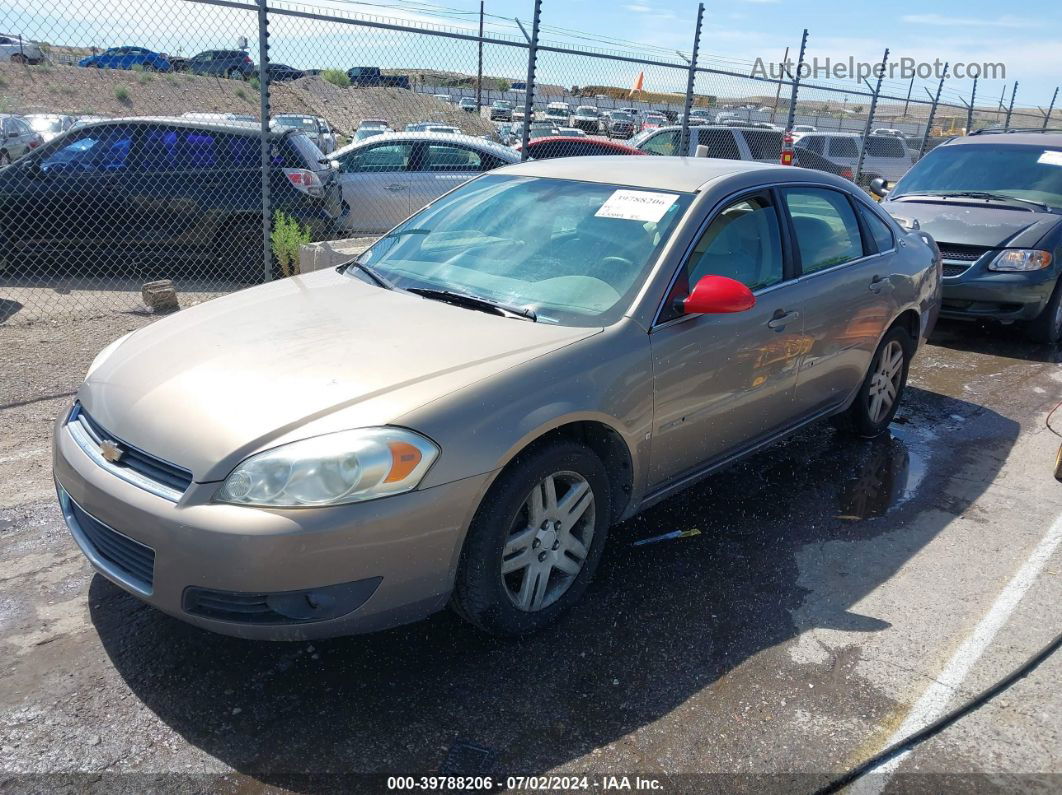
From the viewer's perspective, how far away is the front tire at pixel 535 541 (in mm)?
2773

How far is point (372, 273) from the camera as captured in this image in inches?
154

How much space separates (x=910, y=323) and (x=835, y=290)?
4.14ft

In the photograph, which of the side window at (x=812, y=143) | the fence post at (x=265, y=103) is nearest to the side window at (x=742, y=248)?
the fence post at (x=265, y=103)

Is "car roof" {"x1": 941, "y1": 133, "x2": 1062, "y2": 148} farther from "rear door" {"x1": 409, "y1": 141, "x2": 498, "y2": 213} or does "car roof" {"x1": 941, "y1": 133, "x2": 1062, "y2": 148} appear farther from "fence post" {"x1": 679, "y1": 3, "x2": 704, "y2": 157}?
"rear door" {"x1": 409, "y1": 141, "x2": 498, "y2": 213}

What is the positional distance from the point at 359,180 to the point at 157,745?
8.55 metres

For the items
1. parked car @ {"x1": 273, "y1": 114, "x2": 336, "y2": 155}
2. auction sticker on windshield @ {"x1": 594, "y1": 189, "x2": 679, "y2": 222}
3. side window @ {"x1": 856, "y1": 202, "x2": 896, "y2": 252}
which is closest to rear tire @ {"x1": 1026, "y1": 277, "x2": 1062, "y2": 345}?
side window @ {"x1": 856, "y1": 202, "x2": 896, "y2": 252}

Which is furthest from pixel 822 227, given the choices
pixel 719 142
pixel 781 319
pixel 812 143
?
pixel 812 143

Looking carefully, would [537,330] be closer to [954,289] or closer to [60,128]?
[954,289]

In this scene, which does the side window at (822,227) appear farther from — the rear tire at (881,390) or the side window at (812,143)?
the side window at (812,143)

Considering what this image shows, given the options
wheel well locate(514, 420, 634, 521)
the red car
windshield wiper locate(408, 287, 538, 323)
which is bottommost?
wheel well locate(514, 420, 634, 521)

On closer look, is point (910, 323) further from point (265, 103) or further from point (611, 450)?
point (265, 103)

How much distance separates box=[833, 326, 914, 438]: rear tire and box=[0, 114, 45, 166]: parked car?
45.8 ft

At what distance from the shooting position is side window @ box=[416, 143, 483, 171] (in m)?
10.4

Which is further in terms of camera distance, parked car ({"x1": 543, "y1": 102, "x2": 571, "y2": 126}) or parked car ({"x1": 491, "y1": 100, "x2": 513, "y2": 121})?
parked car ({"x1": 543, "y1": 102, "x2": 571, "y2": 126})
